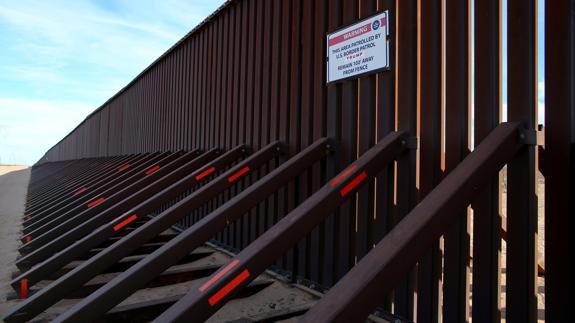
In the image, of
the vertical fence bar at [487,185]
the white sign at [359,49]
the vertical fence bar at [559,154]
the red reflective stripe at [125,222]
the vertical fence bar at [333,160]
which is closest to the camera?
the vertical fence bar at [559,154]

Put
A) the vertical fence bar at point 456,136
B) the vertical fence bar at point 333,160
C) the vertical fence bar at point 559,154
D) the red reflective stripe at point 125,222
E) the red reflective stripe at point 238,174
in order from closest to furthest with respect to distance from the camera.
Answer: the vertical fence bar at point 559,154 < the vertical fence bar at point 456,136 < the vertical fence bar at point 333,160 < the red reflective stripe at point 238,174 < the red reflective stripe at point 125,222

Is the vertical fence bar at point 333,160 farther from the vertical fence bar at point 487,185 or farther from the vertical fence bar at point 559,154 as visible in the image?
the vertical fence bar at point 559,154

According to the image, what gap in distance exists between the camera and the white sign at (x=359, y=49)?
336cm

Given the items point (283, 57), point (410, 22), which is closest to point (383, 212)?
point (410, 22)

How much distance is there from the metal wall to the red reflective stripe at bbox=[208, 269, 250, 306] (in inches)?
48.0

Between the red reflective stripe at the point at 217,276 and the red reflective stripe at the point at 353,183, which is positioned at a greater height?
the red reflective stripe at the point at 353,183

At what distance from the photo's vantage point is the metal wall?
2482 mm

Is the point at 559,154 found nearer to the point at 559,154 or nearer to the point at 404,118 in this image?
the point at 559,154

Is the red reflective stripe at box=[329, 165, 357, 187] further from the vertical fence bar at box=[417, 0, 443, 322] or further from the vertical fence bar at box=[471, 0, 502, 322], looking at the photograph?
the vertical fence bar at box=[471, 0, 502, 322]

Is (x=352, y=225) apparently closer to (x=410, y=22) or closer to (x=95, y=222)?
(x=410, y=22)

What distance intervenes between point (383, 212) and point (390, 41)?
1.29 m

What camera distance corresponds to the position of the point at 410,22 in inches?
124

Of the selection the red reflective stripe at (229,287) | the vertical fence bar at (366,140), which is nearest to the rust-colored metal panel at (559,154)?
the vertical fence bar at (366,140)

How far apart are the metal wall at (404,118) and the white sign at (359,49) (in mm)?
75
